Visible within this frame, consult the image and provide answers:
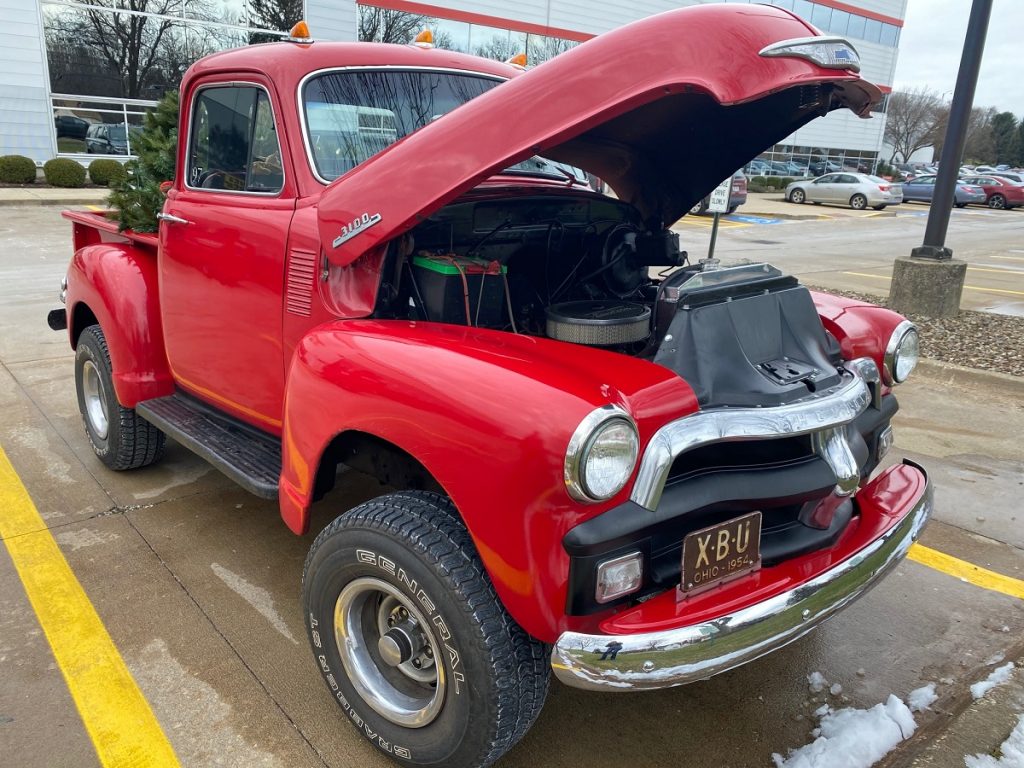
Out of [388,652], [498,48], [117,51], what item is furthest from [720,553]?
[498,48]

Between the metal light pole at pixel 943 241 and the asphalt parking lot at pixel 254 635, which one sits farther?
the metal light pole at pixel 943 241

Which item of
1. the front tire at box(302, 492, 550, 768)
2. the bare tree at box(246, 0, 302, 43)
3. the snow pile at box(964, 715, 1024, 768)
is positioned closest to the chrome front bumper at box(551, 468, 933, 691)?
the front tire at box(302, 492, 550, 768)

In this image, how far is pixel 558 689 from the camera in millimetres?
2719

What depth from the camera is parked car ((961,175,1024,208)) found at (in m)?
30.0

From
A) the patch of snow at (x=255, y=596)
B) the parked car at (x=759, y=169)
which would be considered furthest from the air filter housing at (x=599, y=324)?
the parked car at (x=759, y=169)

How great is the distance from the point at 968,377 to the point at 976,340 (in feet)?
4.11

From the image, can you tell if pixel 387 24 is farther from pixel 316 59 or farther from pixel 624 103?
pixel 624 103

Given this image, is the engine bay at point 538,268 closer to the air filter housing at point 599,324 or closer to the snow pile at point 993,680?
the air filter housing at point 599,324

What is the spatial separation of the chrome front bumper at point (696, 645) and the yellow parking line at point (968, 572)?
1.63 m

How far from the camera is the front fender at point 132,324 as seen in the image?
3881 millimetres

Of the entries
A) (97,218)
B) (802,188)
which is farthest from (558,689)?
(802,188)

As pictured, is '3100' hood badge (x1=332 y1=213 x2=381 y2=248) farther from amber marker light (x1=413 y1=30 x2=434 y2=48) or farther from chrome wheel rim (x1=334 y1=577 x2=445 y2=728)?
amber marker light (x1=413 y1=30 x2=434 y2=48)

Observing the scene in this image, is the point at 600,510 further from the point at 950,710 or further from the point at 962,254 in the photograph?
the point at 962,254

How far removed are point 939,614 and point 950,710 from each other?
2.11 feet
